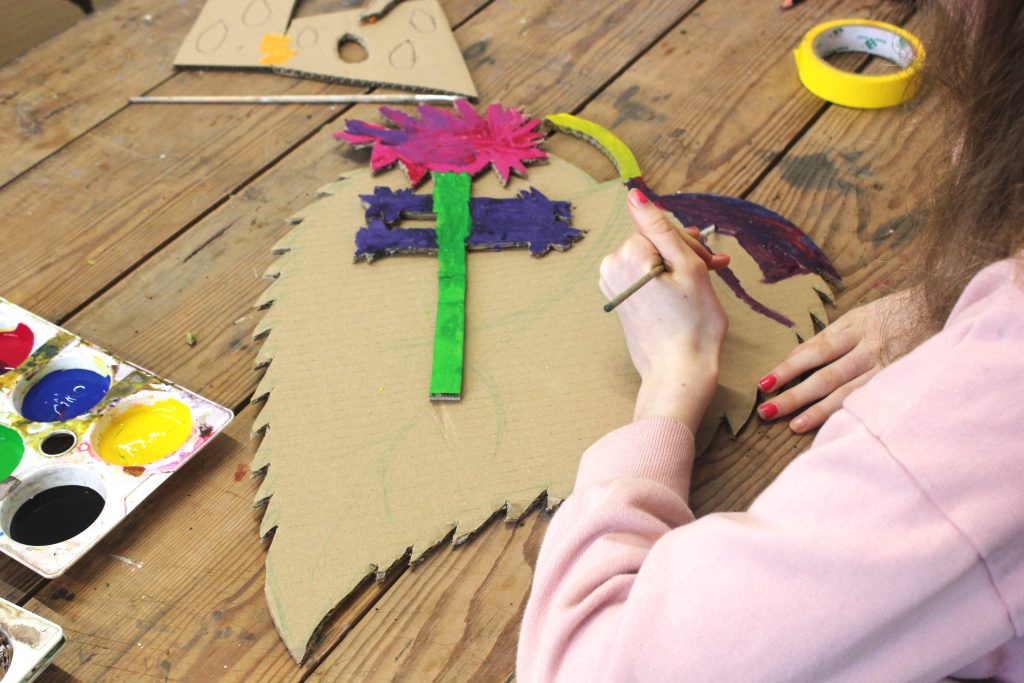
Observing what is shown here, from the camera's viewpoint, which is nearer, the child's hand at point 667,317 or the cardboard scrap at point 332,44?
the child's hand at point 667,317

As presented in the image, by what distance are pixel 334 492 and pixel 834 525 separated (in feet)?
1.55

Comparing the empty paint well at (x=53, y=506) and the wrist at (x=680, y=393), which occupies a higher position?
the empty paint well at (x=53, y=506)

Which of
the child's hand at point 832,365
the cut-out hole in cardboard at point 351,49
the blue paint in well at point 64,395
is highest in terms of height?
the cut-out hole in cardboard at point 351,49

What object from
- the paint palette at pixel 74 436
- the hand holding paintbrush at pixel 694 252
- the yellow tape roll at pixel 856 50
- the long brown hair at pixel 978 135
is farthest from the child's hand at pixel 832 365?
the paint palette at pixel 74 436

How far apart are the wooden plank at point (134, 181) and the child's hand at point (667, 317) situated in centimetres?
56

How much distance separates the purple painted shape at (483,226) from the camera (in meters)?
1.05

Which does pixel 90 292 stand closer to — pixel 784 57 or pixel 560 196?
pixel 560 196

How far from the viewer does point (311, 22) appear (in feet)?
4.56

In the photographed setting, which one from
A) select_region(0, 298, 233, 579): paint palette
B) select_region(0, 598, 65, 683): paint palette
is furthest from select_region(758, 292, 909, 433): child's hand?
select_region(0, 598, 65, 683): paint palette

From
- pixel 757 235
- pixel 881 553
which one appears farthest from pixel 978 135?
pixel 757 235

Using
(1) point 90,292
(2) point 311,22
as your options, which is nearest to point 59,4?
(2) point 311,22

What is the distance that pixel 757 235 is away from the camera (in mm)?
1078

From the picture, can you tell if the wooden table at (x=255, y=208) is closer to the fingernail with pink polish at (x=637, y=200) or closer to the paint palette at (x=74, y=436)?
the paint palette at (x=74, y=436)

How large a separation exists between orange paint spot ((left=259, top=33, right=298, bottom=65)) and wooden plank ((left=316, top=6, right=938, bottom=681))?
51cm
